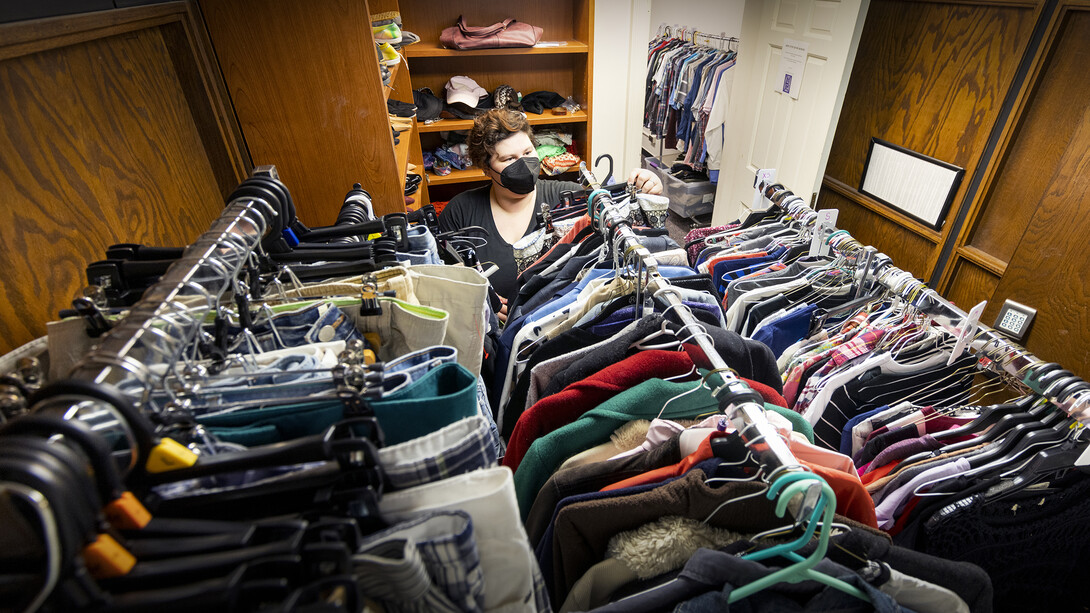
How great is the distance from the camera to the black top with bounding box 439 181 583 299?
1.83m

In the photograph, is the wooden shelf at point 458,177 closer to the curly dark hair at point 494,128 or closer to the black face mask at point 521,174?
the curly dark hair at point 494,128

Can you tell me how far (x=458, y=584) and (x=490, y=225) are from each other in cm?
159

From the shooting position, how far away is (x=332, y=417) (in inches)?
21.3

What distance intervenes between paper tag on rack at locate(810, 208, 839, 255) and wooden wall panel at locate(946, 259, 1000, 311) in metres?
1.32

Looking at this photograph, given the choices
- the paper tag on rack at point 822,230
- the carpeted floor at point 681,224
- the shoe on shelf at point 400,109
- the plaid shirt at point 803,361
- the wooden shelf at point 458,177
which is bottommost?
the carpeted floor at point 681,224

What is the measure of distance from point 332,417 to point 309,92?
3.91ft

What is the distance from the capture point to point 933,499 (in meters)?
0.88

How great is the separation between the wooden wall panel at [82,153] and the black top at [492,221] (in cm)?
94

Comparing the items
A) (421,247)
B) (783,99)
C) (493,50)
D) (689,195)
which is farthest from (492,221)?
(689,195)

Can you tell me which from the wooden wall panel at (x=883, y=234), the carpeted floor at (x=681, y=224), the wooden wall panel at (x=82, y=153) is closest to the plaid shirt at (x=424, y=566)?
the wooden wall panel at (x=82, y=153)

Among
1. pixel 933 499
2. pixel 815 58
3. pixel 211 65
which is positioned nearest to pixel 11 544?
pixel 933 499

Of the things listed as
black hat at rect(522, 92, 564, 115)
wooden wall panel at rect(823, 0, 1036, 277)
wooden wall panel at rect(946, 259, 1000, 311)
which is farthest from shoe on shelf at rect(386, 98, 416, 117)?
wooden wall panel at rect(946, 259, 1000, 311)

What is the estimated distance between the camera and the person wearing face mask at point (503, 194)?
5.99 ft

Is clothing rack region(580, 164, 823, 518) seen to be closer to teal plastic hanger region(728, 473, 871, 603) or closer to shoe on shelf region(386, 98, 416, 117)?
teal plastic hanger region(728, 473, 871, 603)
